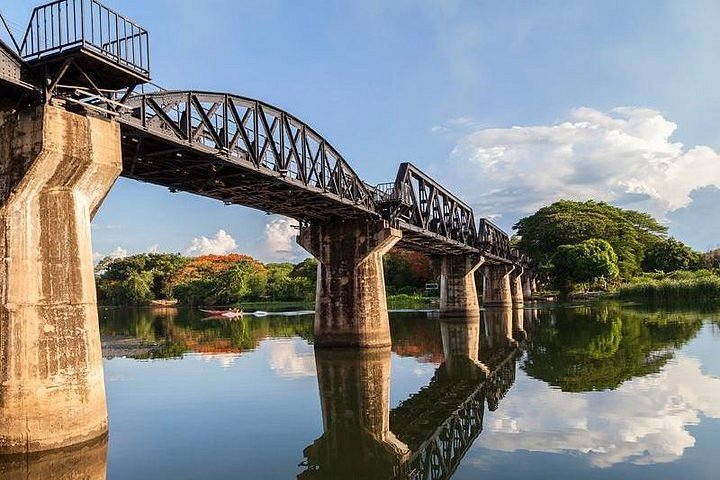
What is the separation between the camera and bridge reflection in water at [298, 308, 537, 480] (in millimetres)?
16219

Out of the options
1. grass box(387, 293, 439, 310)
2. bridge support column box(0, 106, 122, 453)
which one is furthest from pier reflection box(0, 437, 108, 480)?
grass box(387, 293, 439, 310)

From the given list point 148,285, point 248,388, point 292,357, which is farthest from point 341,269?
point 148,285

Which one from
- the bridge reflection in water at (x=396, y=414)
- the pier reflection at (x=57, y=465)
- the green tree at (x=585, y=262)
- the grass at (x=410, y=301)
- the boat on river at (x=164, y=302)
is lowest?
the bridge reflection in water at (x=396, y=414)

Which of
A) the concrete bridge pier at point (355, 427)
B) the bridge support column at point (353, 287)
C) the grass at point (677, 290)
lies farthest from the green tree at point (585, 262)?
the concrete bridge pier at point (355, 427)

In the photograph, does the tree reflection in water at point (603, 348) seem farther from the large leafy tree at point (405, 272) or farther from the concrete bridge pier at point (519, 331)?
the large leafy tree at point (405, 272)

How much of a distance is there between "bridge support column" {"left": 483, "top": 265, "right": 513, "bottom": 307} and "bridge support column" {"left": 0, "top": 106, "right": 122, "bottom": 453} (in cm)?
8390

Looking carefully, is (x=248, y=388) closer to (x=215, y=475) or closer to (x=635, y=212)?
(x=215, y=475)

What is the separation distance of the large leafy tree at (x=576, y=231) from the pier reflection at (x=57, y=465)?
104028mm

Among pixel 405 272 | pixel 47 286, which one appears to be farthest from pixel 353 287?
pixel 405 272

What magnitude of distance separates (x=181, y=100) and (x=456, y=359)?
2284cm

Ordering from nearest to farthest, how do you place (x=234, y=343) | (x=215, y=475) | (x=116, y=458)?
(x=215, y=475), (x=116, y=458), (x=234, y=343)

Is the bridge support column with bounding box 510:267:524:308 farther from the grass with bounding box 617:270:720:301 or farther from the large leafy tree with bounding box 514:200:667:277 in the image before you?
the grass with bounding box 617:270:720:301

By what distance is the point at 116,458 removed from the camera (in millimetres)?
16562

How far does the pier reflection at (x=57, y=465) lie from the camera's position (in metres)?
14.4
